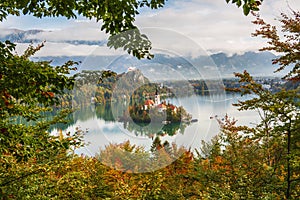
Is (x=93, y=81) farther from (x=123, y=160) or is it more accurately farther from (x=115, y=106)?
(x=123, y=160)

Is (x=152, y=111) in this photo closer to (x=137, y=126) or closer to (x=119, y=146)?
(x=137, y=126)

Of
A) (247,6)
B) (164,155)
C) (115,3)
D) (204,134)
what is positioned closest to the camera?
(247,6)

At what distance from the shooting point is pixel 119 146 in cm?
1000

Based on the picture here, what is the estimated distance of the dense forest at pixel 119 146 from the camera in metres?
2.35

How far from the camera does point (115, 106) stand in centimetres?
466

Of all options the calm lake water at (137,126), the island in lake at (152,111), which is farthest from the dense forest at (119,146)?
the island in lake at (152,111)

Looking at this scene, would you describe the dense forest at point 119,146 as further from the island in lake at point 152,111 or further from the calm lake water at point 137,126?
the island in lake at point 152,111

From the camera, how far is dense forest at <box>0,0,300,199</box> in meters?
2.35

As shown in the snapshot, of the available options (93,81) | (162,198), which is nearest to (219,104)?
(93,81)

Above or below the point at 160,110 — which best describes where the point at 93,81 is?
above

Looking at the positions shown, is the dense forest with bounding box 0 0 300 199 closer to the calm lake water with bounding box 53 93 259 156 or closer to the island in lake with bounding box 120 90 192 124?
the calm lake water with bounding box 53 93 259 156

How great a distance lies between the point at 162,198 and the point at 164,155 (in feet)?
7.02

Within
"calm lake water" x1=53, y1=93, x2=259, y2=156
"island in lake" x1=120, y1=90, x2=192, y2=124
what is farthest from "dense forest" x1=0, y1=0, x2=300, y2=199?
"island in lake" x1=120, y1=90, x2=192, y2=124

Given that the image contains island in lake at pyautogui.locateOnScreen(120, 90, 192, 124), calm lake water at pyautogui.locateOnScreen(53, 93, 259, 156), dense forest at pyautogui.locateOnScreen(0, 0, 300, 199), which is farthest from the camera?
calm lake water at pyautogui.locateOnScreen(53, 93, 259, 156)
